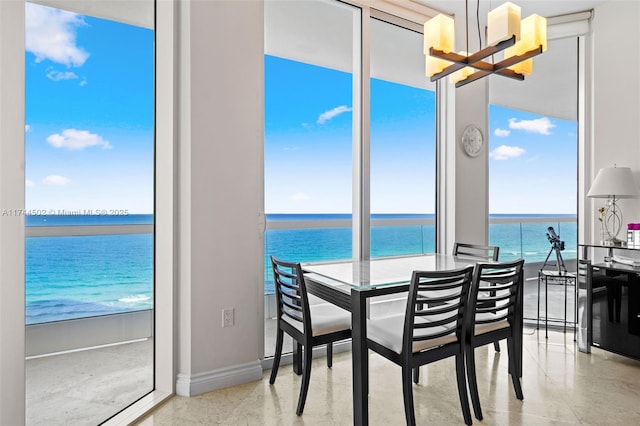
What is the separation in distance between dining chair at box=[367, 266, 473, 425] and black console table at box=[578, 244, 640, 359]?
1.65 metres

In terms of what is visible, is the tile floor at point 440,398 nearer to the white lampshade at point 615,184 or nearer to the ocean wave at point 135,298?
the ocean wave at point 135,298

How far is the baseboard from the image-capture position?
2461 millimetres

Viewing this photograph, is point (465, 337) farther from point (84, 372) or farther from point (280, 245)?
point (84, 372)

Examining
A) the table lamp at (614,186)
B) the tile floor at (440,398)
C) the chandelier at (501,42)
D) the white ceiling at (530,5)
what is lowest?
the tile floor at (440,398)

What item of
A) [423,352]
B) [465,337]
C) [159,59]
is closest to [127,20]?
[159,59]

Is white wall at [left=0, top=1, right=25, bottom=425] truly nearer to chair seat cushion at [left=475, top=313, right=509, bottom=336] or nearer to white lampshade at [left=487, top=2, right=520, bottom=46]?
white lampshade at [left=487, top=2, right=520, bottom=46]

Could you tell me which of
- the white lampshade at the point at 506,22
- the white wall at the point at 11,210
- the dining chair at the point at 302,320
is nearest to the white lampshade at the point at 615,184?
the white lampshade at the point at 506,22

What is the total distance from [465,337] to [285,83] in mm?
3037

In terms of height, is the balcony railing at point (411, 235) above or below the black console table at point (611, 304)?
above

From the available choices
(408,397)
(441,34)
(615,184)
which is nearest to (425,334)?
(408,397)

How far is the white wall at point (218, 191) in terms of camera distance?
Answer: 2463 millimetres

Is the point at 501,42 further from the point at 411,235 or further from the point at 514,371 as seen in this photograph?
the point at 411,235

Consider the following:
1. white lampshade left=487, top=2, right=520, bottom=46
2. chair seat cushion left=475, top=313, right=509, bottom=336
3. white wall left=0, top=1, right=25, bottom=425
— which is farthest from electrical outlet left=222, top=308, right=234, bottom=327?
white lampshade left=487, top=2, right=520, bottom=46

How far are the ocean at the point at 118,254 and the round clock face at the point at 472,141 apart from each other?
0.74 metres
